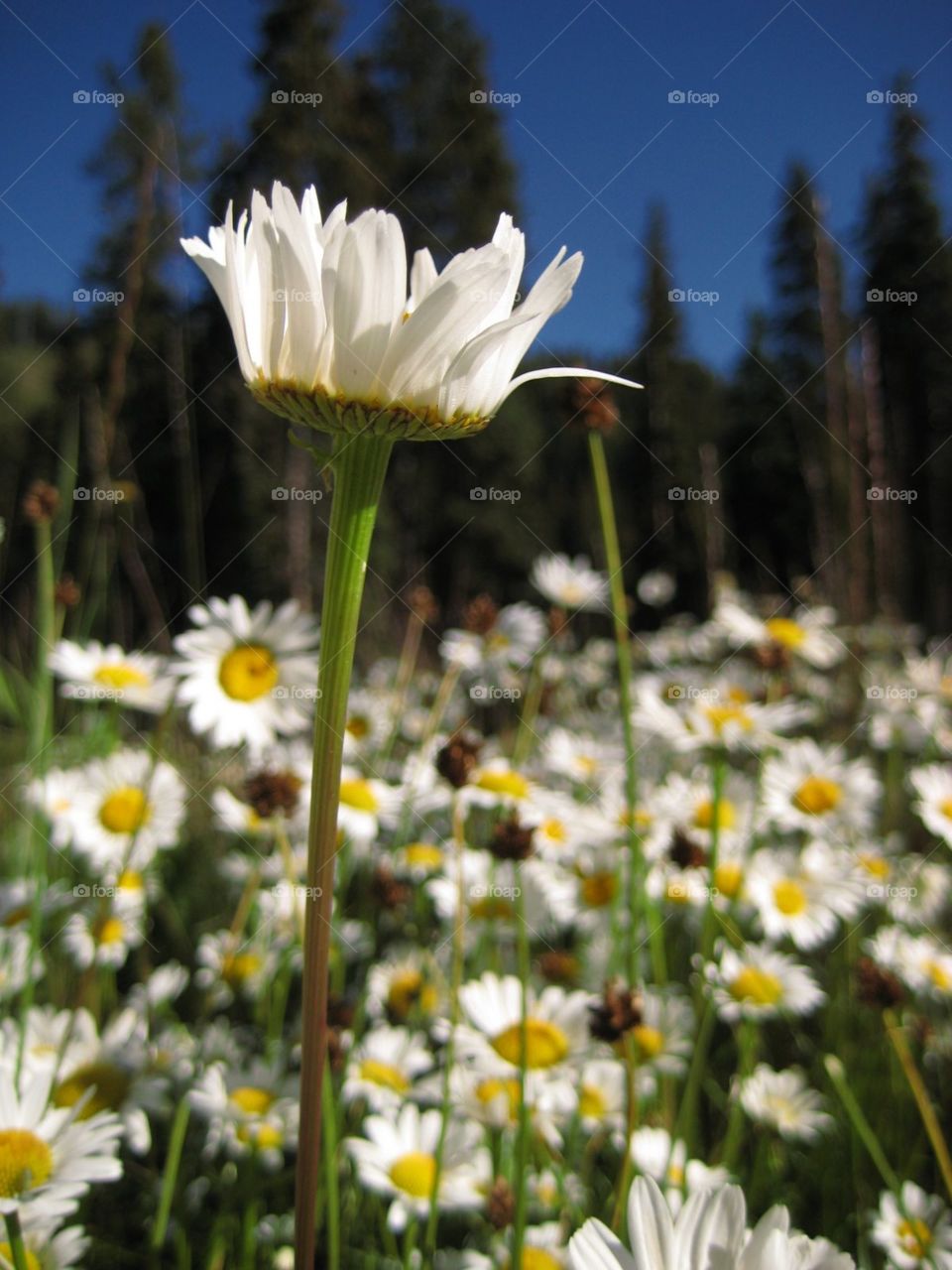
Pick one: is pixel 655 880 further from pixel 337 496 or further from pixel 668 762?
pixel 337 496

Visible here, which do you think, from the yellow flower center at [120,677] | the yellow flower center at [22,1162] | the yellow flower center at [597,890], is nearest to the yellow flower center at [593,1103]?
the yellow flower center at [597,890]

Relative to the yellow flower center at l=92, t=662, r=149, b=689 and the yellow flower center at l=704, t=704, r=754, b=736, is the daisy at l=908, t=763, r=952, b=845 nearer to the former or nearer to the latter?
the yellow flower center at l=704, t=704, r=754, b=736

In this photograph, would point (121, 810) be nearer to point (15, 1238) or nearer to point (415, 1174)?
point (415, 1174)

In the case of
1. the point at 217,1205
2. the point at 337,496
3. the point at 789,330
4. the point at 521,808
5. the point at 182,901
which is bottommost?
the point at 217,1205

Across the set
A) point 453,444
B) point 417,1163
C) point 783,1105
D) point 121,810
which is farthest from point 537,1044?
point 453,444

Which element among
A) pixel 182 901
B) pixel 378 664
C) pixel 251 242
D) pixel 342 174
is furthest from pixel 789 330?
pixel 251 242

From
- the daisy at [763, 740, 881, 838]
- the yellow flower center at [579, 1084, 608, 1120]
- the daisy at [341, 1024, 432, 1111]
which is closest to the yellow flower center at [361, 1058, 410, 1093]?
the daisy at [341, 1024, 432, 1111]

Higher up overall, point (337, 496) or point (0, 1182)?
point (337, 496)

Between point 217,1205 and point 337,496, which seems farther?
point 217,1205
